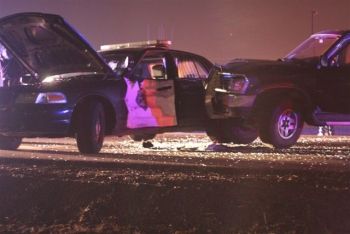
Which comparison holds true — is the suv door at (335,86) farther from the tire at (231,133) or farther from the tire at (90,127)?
the tire at (90,127)

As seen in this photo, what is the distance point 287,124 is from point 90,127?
9.38 feet

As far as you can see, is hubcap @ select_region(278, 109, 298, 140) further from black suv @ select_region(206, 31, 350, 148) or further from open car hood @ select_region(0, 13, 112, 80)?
open car hood @ select_region(0, 13, 112, 80)

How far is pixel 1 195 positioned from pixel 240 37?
16.3m

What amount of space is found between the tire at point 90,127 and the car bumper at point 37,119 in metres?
0.18

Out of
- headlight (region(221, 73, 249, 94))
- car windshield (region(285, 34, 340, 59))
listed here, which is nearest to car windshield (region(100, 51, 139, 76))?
headlight (region(221, 73, 249, 94))

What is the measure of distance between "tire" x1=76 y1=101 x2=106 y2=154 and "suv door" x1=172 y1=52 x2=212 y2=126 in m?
1.50

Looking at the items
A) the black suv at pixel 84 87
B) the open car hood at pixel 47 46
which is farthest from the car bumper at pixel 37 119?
the open car hood at pixel 47 46

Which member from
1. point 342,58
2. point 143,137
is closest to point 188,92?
point 143,137

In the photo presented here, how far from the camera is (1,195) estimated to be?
6.46m

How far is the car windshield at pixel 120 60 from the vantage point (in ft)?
31.2

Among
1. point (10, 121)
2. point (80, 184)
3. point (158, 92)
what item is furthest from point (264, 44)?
point (80, 184)

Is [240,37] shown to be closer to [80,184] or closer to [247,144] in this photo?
[247,144]

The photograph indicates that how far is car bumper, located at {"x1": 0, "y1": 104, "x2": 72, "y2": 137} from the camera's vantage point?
8.66m

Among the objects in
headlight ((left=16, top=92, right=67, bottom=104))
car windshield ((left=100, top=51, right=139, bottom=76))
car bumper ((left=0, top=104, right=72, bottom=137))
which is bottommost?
car bumper ((left=0, top=104, right=72, bottom=137))
